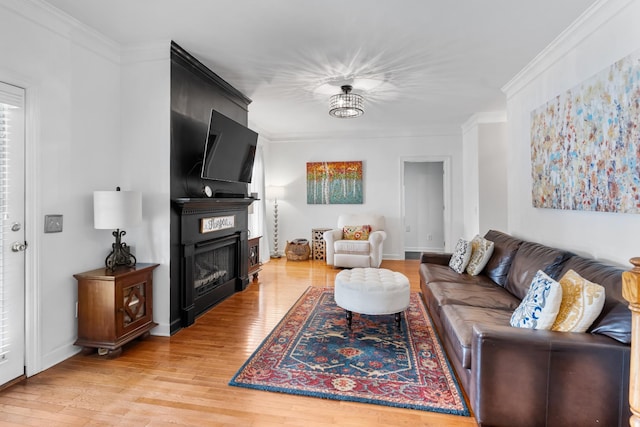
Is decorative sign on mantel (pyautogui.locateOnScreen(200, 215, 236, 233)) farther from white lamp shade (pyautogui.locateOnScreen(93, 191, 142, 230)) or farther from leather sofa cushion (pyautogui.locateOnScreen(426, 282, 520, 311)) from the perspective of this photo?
leather sofa cushion (pyautogui.locateOnScreen(426, 282, 520, 311))

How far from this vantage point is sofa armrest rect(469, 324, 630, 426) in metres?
1.53

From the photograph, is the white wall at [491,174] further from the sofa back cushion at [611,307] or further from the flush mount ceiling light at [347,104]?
the sofa back cushion at [611,307]

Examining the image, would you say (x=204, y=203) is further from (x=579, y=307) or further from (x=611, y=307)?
(x=611, y=307)

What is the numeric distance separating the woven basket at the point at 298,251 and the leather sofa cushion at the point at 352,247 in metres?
1.01

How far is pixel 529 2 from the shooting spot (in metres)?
2.29

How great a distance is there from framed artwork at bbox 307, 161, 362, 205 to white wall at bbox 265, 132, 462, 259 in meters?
0.12

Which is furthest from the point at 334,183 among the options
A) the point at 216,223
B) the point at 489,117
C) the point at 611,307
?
the point at 611,307

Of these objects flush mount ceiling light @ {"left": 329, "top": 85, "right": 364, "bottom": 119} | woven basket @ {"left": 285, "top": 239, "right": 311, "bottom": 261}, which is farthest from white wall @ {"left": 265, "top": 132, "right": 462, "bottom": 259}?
flush mount ceiling light @ {"left": 329, "top": 85, "right": 364, "bottom": 119}

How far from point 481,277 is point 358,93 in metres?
2.66

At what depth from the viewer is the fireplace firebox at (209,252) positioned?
10.2ft

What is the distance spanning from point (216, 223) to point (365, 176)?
12.2ft

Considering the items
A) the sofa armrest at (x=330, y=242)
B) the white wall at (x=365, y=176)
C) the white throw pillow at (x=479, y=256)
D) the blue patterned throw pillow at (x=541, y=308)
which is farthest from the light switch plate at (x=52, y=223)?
the white wall at (x=365, y=176)

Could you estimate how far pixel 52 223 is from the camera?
2398 millimetres

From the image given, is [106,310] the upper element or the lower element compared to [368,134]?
lower
